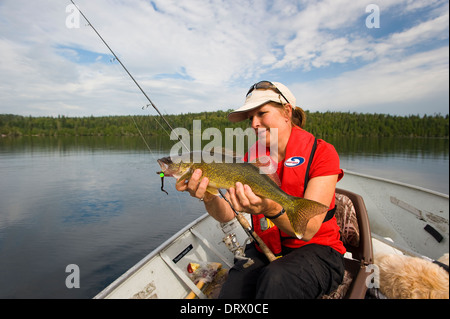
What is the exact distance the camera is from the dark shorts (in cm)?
222

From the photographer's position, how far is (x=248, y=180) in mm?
2619

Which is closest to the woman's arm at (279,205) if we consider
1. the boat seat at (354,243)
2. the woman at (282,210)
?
the woman at (282,210)

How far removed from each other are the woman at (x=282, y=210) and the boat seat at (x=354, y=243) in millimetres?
155

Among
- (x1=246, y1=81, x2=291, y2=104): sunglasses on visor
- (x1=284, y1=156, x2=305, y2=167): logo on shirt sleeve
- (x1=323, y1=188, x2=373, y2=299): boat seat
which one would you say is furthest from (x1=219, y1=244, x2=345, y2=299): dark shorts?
(x1=246, y1=81, x2=291, y2=104): sunglasses on visor

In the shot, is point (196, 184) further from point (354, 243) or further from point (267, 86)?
point (354, 243)

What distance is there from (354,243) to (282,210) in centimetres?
162

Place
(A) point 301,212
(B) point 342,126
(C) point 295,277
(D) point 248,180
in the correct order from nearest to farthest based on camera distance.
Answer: (C) point 295,277
(A) point 301,212
(D) point 248,180
(B) point 342,126

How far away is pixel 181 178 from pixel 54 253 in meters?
8.14

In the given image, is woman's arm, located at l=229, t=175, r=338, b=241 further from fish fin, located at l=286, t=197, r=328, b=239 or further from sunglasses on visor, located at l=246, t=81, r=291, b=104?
sunglasses on visor, located at l=246, t=81, r=291, b=104

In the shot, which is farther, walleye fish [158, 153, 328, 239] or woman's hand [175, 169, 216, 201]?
woman's hand [175, 169, 216, 201]

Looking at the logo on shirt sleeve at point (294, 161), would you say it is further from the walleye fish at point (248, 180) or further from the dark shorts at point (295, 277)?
the dark shorts at point (295, 277)

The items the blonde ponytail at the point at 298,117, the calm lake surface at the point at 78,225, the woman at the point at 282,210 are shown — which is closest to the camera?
the woman at the point at 282,210

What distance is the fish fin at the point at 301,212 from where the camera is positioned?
231 centimetres

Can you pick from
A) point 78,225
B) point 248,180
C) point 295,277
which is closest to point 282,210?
point 248,180
